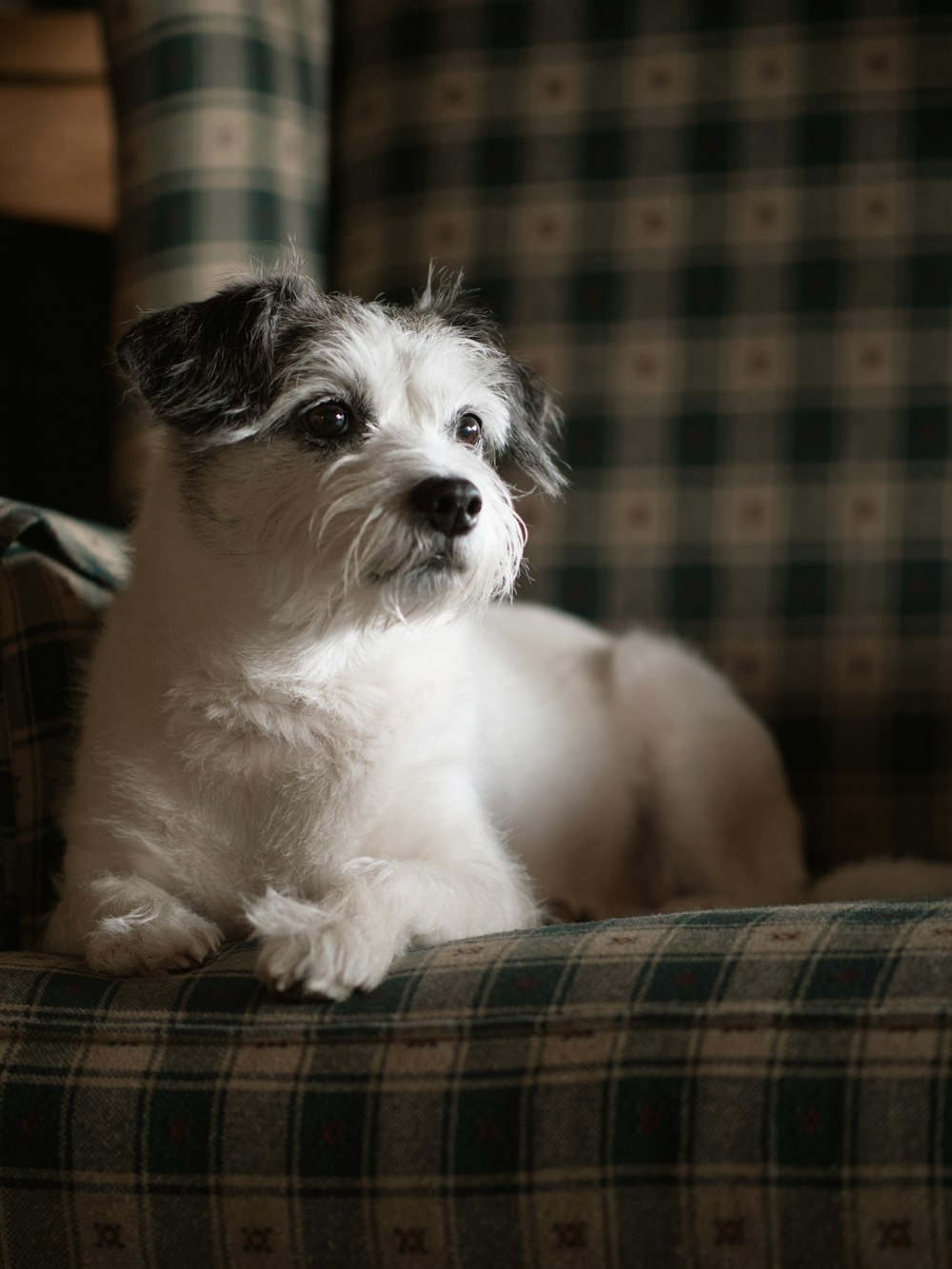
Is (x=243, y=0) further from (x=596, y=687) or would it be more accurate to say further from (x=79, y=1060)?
(x=79, y=1060)

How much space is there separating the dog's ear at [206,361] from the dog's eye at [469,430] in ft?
0.93

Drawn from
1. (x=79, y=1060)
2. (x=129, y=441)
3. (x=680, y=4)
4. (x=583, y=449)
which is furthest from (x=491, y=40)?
(x=79, y=1060)

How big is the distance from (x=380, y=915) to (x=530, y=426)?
828mm

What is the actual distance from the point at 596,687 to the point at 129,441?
1068 mm

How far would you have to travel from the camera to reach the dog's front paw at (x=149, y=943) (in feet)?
4.27

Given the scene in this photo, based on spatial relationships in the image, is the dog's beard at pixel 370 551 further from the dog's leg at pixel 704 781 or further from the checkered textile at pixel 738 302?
the checkered textile at pixel 738 302

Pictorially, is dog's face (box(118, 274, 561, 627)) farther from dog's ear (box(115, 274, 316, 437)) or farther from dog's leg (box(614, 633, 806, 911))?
dog's leg (box(614, 633, 806, 911))

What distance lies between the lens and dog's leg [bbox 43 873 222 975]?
1306mm

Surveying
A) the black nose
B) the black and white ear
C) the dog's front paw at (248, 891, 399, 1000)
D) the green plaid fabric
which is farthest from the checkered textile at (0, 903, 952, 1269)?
the green plaid fabric

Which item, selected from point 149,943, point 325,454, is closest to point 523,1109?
point 149,943

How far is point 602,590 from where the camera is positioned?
95.7 inches

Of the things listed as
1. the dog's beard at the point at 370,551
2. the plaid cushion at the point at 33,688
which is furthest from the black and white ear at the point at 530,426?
the plaid cushion at the point at 33,688

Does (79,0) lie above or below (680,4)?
above

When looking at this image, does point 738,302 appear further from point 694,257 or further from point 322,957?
point 322,957
